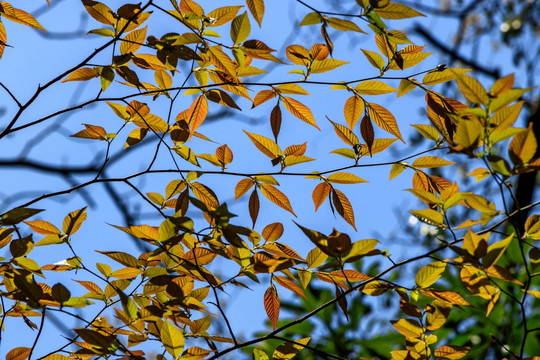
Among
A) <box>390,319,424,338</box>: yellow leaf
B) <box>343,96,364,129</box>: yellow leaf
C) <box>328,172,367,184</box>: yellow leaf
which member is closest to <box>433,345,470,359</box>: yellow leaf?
<box>390,319,424,338</box>: yellow leaf

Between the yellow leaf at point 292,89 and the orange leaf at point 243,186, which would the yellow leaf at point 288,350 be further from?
the yellow leaf at point 292,89

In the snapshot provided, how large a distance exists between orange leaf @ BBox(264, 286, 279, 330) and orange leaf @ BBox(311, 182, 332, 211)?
0.19 m

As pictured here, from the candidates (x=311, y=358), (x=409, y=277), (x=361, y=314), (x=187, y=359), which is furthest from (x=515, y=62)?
(x=187, y=359)

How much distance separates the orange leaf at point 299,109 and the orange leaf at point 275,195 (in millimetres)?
169

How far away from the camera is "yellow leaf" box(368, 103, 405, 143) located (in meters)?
0.95

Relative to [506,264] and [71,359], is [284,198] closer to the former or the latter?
[71,359]

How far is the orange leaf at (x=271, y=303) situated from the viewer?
3.05 feet

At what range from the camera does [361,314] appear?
3.06 metres

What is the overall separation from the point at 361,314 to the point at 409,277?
1.26 meters

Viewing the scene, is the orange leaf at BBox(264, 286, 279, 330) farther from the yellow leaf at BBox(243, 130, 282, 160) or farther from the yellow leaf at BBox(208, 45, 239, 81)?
the yellow leaf at BBox(208, 45, 239, 81)

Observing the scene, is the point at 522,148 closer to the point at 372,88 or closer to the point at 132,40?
the point at 372,88

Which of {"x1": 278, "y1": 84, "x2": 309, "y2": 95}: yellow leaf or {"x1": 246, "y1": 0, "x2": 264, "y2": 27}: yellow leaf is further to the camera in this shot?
{"x1": 278, "y1": 84, "x2": 309, "y2": 95}: yellow leaf

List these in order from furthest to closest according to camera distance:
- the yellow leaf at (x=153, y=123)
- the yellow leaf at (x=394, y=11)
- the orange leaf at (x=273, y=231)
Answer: the yellow leaf at (x=153, y=123) → the orange leaf at (x=273, y=231) → the yellow leaf at (x=394, y=11)

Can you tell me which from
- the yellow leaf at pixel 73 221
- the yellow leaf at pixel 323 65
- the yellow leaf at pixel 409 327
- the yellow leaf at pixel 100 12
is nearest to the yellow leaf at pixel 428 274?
the yellow leaf at pixel 409 327
